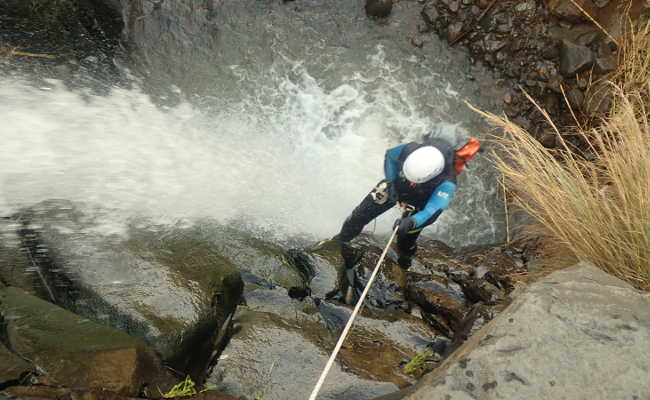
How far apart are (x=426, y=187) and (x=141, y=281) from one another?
265 cm

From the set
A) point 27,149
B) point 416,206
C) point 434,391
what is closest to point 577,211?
point 416,206

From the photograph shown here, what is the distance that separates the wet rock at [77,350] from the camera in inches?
85.9

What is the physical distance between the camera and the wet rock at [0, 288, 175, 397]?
2.18 metres

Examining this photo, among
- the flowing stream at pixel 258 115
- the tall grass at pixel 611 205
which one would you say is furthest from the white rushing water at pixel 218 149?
the tall grass at pixel 611 205

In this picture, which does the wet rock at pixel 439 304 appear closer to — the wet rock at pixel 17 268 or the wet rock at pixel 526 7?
the wet rock at pixel 17 268

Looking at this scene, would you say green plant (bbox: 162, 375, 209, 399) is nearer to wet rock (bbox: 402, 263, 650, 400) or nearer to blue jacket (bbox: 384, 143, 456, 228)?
wet rock (bbox: 402, 263, 650, 400)

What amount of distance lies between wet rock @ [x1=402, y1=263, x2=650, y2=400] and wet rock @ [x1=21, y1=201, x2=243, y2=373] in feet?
5.10

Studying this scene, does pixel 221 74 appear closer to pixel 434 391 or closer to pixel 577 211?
pixel 577 211

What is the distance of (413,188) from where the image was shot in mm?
4266

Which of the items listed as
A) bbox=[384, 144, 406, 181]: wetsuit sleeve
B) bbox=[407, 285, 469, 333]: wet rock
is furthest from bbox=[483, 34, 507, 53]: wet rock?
bbox=[407, 285, 469, 333]: wet rock

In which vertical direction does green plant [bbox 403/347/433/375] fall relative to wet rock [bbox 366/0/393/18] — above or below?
below

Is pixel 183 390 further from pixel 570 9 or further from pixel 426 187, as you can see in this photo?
pixel 570 9

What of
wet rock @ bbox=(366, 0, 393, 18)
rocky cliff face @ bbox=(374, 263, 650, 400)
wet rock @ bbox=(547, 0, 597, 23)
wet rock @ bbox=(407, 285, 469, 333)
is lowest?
wet rock @ bbox=(407, 285, 469, 333)

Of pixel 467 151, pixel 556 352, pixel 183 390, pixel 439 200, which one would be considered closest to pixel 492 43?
pixel 467 151
